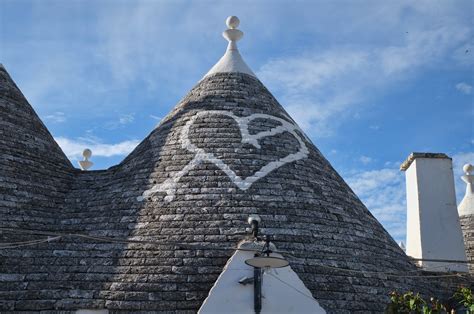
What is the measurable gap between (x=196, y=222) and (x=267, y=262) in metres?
1.94

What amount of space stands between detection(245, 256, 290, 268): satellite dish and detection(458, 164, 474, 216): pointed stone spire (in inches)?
349

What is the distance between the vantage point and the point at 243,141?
437 inches

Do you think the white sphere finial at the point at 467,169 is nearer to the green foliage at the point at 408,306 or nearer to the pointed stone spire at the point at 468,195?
the pointed stone spire at the point at 468,195

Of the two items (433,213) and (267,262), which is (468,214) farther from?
(267,262)

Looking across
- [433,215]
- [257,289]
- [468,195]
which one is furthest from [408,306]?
[468,195]

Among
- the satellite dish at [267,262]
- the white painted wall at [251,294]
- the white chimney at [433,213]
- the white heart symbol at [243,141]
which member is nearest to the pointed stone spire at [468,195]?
the white chimney at [433,213]

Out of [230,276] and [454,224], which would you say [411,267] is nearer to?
[454,224]

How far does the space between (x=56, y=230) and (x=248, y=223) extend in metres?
3.22

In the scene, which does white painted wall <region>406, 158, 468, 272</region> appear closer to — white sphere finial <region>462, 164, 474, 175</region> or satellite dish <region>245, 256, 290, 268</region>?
white sphere finial <region>462, 164, 474, 175</region>

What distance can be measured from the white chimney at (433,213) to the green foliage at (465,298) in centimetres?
147

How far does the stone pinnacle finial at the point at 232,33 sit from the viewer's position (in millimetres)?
13492

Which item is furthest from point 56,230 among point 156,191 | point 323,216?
point 323,216

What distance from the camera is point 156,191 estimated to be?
33.8 feet

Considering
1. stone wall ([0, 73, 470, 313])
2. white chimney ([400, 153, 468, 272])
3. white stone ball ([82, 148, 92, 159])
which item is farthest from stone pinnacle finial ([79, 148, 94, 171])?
white chimney ([400, 153, 468, 272])
